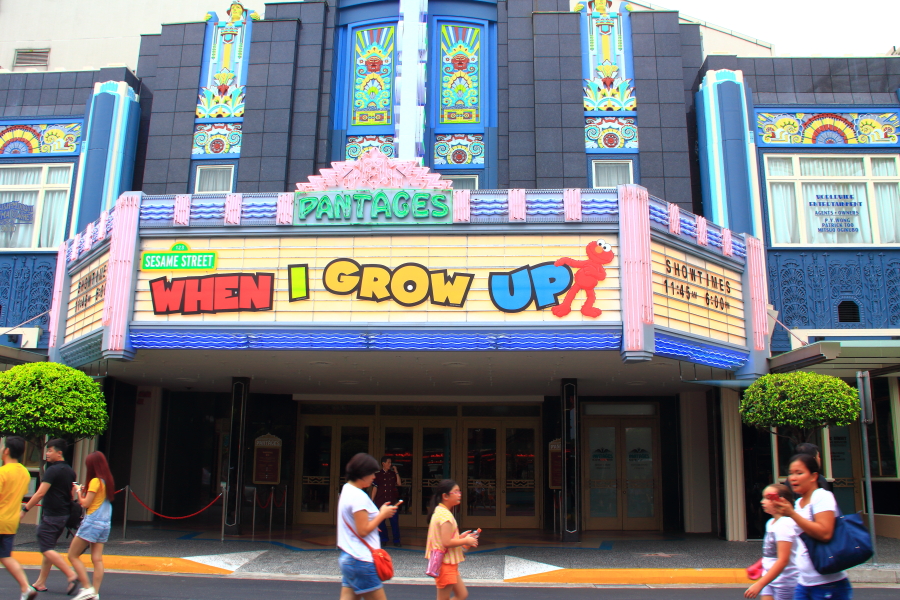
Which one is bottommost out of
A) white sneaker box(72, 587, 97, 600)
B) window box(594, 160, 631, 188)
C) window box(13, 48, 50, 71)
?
white sneaker box(72, 587, 97, 600)

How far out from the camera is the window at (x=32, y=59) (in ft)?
86.3

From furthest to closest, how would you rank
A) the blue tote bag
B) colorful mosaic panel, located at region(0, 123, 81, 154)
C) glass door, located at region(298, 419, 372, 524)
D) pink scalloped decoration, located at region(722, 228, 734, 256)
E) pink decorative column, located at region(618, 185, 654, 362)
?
glass door, located at region(298, 419, 372, 524)
colorful mosaic panel, located at region(0, 123, 81, 154)
pink scalloped decoration, located at region(722, 228, 734, 256)
pink decorative column, located at region(618, 185, 654, 362)
the blue tote bag

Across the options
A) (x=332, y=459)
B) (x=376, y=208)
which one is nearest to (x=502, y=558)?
(x=376, y=208)

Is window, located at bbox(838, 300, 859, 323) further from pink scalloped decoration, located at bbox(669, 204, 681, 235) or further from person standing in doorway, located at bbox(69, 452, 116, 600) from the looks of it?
person standing in doorway, located at bbox(69, 452, 116, 600)

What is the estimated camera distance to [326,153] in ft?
57.0

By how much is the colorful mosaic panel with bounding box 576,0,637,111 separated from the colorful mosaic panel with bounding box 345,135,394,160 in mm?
4658

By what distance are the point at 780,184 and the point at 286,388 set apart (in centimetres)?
1243

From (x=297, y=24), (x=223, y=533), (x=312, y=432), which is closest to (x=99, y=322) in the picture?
(x=223, y=533)

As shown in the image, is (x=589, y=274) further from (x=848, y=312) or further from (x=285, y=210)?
(x=848, y=312)

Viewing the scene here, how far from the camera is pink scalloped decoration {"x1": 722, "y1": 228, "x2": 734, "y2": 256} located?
13.9 meters

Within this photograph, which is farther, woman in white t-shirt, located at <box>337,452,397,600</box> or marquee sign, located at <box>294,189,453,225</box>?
marquee sign, located at <box>294,189,453,225</box>

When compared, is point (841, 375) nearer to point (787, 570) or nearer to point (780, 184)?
point (780, 184)

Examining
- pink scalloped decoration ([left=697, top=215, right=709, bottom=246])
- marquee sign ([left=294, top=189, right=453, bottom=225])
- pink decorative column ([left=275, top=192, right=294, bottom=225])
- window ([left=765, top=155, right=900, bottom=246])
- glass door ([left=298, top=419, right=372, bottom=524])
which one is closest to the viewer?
marquee sign ([left=294, top=189, right=453, bottom=225])

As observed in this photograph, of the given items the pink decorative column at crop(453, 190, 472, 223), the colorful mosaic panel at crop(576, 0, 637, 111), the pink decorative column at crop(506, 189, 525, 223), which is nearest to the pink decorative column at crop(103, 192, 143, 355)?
the pink decorative column at crop(453, 190, 472, 223)
